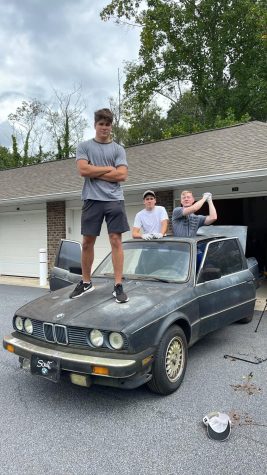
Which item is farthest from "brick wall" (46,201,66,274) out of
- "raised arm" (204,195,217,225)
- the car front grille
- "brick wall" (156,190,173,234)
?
the car front grille

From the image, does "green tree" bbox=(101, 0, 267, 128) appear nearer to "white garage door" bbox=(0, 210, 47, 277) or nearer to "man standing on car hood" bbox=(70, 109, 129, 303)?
"white garage door" bbox=(0, 210, 47, 277)

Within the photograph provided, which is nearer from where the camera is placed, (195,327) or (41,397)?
(41,397)

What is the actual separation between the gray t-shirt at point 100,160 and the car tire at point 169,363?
1387 mm

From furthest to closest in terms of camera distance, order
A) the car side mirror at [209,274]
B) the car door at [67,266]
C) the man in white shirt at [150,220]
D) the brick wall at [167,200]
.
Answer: the brick wall at [167,200] < the man in white shirt at [150,220] < the car door at [67,266] < the car side mirror at [209,274]

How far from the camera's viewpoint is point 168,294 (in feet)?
12.6

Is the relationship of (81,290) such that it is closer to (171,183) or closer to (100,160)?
(100,160)

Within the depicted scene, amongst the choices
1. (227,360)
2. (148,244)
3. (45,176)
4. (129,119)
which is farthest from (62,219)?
(129,119)

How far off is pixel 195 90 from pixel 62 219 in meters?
17.6

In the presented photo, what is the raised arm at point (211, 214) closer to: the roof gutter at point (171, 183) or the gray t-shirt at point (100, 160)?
the gray t-shirt at point (100, 160)

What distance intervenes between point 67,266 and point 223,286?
1.93m

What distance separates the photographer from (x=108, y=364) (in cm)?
308

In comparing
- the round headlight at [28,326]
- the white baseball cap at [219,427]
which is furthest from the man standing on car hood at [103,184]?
the white baseball cap at [219,427]

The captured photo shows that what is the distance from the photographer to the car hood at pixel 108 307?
3.32m

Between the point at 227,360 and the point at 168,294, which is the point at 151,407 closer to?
the point at 168,294
